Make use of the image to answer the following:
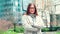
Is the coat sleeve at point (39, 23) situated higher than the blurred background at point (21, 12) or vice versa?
the blurred background at point (21, 12)

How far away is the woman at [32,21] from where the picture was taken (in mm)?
1692

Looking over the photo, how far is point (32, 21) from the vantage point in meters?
1.71

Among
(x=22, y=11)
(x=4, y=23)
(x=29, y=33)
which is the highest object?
(x=22, y=11)

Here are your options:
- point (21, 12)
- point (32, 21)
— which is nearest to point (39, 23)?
point (32, 21)

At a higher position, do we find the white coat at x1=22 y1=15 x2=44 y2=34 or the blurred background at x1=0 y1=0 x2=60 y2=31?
the blurred background at x1=0 y1=0 x2=60 y2=31

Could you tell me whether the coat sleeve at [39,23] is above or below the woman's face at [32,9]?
below

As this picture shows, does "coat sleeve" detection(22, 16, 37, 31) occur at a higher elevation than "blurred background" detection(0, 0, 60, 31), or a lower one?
lower

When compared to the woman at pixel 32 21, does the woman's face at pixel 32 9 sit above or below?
above

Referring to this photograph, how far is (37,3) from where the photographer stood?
5.68ft

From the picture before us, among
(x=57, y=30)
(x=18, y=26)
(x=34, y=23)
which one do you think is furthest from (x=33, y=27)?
(x=57, y=30)

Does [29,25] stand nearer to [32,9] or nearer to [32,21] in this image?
[32,21]

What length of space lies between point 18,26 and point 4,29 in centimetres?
14

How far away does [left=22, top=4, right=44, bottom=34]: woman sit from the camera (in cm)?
169

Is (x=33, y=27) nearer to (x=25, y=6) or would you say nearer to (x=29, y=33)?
(x=29, y=33)
